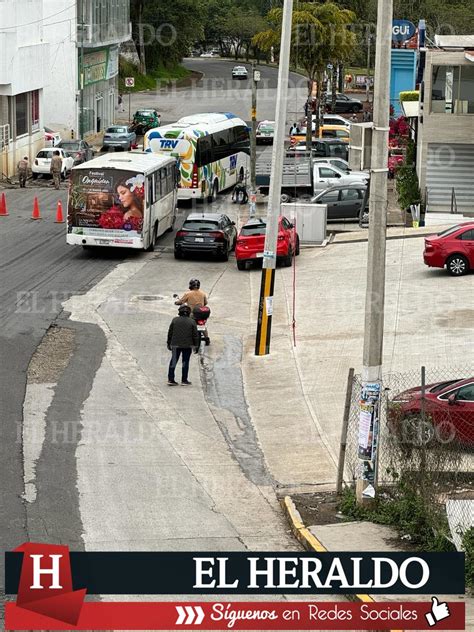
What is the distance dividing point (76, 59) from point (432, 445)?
182 ft

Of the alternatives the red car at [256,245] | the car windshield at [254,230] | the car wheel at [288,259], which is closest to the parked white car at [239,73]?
the red car at [256,245]

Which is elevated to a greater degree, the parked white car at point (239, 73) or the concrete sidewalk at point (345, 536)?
the concrete sidewalk at point (345, 536)

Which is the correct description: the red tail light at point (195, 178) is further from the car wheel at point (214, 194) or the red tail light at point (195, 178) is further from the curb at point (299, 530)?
the curb at point (299, 530)

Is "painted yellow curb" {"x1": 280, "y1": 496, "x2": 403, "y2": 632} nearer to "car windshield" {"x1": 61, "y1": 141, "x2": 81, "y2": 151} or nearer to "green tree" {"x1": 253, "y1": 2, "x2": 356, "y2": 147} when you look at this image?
"car windshield" {"x1": 61, "y1": 141, "x2": 81, "y2": 151}

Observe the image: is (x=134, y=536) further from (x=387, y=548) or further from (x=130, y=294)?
(x=130, y=294)

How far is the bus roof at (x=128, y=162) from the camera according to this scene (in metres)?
36.5

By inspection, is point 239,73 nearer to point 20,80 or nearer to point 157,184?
point 20,80

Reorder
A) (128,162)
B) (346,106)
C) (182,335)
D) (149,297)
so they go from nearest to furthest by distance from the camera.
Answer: (182,335) → (149,297) → (128,162) → (346,106)

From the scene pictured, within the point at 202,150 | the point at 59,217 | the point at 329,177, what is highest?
the point at 202,150

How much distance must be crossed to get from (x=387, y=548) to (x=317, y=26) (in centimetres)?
4872

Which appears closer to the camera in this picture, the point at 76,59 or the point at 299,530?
the point at 299,530

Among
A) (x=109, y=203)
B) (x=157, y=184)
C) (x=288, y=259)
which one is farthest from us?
(x=157, y=184)

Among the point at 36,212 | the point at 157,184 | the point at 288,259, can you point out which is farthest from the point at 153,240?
the point at 36,212

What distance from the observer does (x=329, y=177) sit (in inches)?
1906
